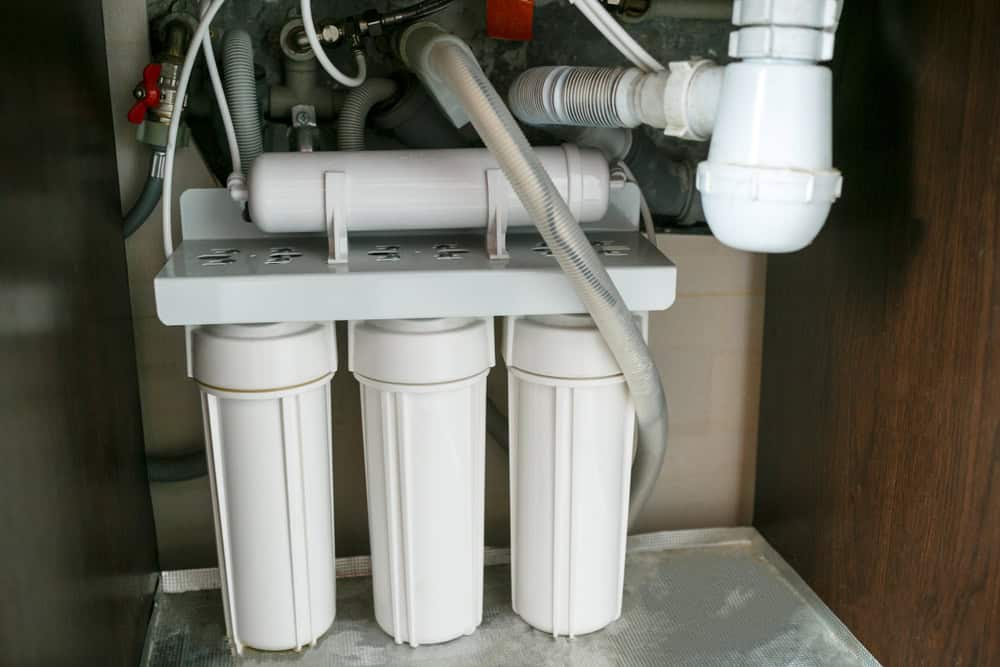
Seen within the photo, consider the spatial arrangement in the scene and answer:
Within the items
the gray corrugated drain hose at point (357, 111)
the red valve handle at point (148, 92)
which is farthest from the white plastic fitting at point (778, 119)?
the red valve handle at point (148, 92)

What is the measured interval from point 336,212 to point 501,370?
1.09 ft

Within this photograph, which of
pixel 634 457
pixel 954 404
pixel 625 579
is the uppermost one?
pixel 954 404

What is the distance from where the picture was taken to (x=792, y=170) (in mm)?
631

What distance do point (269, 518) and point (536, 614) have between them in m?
0.27

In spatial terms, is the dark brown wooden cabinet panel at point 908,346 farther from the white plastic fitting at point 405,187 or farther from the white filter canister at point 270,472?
the white filter canister at point 270,472

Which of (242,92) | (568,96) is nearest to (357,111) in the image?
(242,92)

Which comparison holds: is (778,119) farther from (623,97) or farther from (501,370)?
(501,370)

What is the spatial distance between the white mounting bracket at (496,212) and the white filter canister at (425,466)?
0.06 meters

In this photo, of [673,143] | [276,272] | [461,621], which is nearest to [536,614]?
[461,621]

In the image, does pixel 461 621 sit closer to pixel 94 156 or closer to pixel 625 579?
pixel 625 579

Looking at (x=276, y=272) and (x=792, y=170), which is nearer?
(x=792, y=170)

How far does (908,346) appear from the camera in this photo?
781 mm

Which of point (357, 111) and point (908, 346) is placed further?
point (357, 111)

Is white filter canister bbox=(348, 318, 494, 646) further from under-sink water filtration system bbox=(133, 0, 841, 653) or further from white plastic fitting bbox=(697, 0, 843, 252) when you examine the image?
white plastic fitting bbox=(697, 0, 843, 252)
